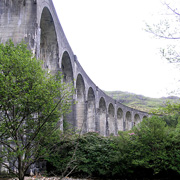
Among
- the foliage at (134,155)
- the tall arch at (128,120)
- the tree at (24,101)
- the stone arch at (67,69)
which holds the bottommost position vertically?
the tall arch at (128,120)

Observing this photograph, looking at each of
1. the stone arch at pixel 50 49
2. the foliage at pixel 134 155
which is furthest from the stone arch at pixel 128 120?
the foliage at pixel 134 155

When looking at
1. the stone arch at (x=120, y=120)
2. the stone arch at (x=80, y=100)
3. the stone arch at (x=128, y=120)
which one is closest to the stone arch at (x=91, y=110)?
the stone arch at (x=80, y=100)

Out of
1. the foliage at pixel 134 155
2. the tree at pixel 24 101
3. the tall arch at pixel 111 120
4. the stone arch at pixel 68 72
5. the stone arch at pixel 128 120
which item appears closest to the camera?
the tree at pixel 24 101

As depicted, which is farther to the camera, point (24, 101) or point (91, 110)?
point (91, 110)

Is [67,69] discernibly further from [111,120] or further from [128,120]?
[128,120]

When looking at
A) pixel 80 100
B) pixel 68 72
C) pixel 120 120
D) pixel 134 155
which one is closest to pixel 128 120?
pixel 120 120

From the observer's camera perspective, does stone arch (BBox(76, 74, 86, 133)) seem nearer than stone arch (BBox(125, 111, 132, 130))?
Yes

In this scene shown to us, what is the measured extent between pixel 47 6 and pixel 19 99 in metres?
9.46

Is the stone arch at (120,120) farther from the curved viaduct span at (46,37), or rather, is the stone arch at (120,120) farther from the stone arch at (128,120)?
the curved viaduct span at (46,37)

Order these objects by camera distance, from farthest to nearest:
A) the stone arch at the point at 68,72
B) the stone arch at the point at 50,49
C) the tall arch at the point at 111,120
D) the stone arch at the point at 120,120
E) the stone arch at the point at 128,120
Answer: the stone arch at the point at 128,120
the stone arch at the point at 120,120
the tall arch at the point at 111,120
the stone arch at the point at 68,72
the stone arch at the point at 50,49

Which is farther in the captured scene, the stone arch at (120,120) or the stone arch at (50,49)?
the stone arch at (120,120)

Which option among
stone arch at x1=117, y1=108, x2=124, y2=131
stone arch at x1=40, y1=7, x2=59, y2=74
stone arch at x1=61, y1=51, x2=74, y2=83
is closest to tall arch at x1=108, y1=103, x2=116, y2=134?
stone arch at x1=117, y1=108, x2=124, y2=131

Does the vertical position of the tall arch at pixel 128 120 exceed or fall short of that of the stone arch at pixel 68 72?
it falls short

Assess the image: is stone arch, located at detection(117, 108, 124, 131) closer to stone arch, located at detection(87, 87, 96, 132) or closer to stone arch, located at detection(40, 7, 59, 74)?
stone arch, located at detection(87, 87, 96, 132)
